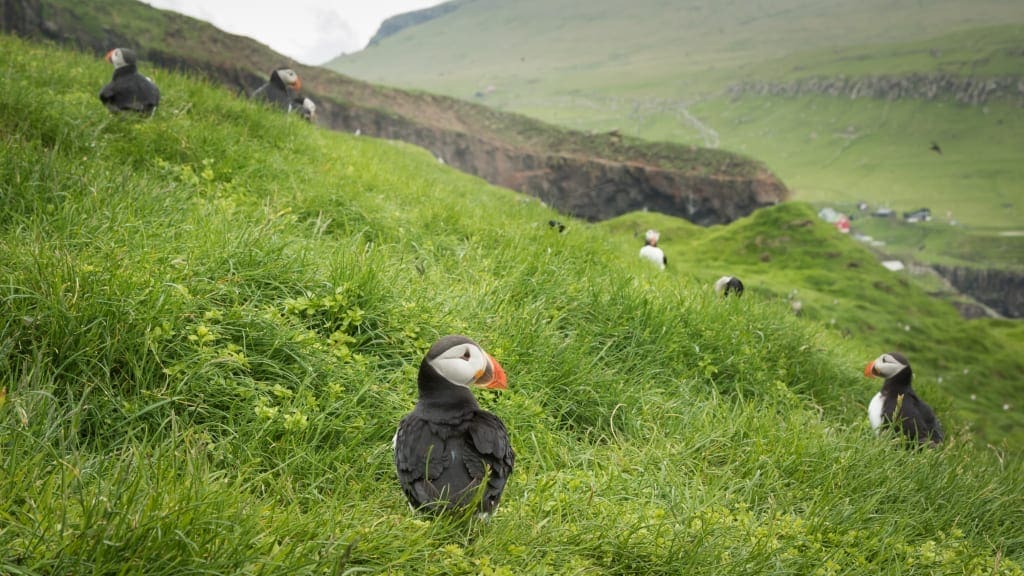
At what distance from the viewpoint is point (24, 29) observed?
15078 millimetres

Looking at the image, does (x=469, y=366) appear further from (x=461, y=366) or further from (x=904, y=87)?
(x=904, y=87)

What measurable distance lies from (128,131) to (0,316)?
3.87 m

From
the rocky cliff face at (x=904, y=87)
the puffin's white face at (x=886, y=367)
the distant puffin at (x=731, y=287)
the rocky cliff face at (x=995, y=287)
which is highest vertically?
the distant puffin at (x=731, y=287)

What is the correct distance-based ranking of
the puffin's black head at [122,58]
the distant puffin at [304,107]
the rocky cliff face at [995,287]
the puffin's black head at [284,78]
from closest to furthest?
the puffin's black head at [122,58] < the puffin's black head at [284,78] < the distant puffin at [304,107] < the rocky cliff face at [995,287]

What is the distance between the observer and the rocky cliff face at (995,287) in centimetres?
4453

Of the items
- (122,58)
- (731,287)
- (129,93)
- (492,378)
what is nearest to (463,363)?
(492,378)

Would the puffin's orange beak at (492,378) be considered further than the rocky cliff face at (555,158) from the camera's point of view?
No

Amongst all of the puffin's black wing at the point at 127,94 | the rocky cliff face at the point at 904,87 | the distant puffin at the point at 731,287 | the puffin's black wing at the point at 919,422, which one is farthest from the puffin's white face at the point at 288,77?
the rocky cliff face at the point at 904,87

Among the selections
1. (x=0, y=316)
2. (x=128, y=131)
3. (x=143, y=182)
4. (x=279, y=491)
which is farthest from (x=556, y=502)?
(x=128, y=131)

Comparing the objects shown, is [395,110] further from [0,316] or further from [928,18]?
[928,18]

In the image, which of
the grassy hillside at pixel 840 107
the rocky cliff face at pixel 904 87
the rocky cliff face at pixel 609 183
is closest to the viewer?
the rocky cliff face at pixel 609 183

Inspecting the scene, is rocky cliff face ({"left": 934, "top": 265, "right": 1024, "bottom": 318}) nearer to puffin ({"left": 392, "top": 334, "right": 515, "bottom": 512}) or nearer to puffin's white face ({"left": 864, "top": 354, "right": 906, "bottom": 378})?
puffin's white face ({"left": 864, "top": 354, "right": 906, "bottom": 378})

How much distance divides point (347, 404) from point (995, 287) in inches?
2200

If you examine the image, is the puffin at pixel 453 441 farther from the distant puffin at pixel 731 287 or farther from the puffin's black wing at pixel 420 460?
the distant puffin at pixel 731 287
